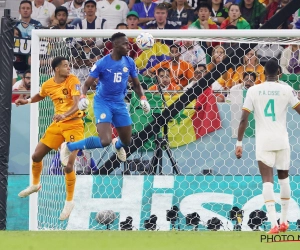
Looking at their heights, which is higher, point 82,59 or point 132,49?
point 132,49

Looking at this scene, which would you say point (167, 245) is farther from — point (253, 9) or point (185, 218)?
point (253, 9)

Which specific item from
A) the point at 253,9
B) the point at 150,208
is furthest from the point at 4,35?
the point at 253,9

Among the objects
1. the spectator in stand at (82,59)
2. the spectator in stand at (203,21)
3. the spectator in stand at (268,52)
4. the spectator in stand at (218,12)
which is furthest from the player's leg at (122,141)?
the spectator in stand at (218,12)

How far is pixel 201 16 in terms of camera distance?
16.9m

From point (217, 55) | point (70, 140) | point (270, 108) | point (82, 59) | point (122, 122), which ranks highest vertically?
point (217, 55)

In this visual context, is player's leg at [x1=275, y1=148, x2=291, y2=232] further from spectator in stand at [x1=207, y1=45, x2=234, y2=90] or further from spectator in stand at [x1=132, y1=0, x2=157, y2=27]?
spectator in stand at [x1=132, y1=0, x2=157, y2=27]

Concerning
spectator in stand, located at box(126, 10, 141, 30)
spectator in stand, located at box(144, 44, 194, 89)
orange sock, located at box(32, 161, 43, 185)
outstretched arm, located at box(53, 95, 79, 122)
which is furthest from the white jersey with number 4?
spectator in stand, located at box(126, 10, 141, 30)

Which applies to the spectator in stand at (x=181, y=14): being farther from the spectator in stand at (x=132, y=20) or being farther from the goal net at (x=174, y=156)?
the goal net at (x=174, y=156)

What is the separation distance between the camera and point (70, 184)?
12.6 meters

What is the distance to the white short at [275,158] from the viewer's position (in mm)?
10727

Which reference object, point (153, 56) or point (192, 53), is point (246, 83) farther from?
point (153, 56)

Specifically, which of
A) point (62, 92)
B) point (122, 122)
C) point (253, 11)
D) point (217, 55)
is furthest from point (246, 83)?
point (253, 11)

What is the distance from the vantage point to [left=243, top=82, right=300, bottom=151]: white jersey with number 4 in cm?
1067

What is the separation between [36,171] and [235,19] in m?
5.49
